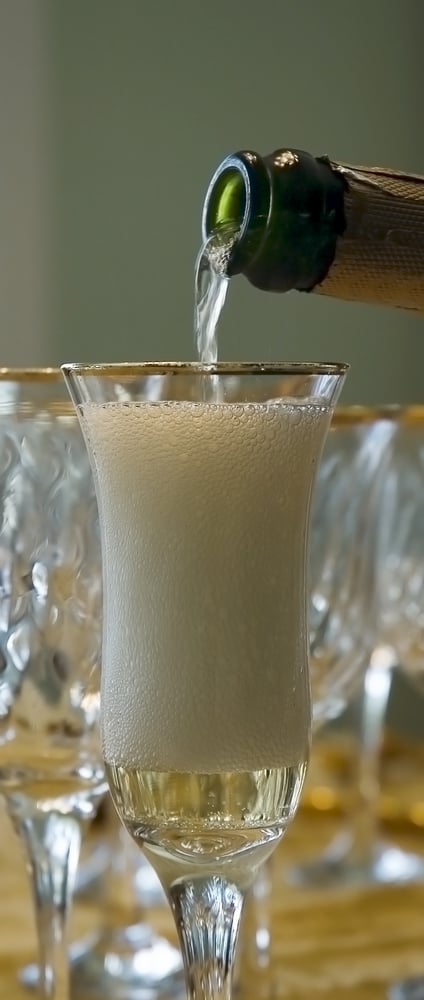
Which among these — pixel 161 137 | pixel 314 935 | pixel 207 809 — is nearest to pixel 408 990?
pixel 314 935

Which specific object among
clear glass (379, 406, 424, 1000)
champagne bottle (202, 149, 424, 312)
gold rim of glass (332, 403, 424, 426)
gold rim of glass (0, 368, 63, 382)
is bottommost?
clear glass (379, 406, 424, 1000)

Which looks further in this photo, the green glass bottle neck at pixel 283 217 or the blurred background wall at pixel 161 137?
the blurred background wall at pixel 161 137

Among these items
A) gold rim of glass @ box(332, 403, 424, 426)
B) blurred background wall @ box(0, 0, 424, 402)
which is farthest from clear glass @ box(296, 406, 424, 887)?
blurred background wall @ box(0, 0, 424, 402)

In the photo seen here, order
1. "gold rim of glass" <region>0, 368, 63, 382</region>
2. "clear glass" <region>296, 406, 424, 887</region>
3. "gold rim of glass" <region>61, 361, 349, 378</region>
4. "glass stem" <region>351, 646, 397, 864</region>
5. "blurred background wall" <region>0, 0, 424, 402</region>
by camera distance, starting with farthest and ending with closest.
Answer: "blurred background wall" <region>0, 0, 424, 402</region>
"glass stem" <region>351, 646, 397, 864</region>
"clear glass" <region>296, 406, 424, 887</region>
"gold rim of glass" <region>0, 368, 63, 382</region>
"gold rim of glass" <region>61, 361, 349, 378</region>

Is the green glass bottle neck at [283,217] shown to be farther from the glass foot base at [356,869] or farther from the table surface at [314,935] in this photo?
the glass foot base at [356,869]

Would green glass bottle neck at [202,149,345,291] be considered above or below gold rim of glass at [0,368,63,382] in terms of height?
above

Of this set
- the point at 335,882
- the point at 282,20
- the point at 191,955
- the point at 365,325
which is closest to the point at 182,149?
the point at 282,20

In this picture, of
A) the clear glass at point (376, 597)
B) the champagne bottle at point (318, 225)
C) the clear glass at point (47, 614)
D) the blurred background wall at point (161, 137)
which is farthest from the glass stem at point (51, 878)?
the blurred background wall at point (161, 137)

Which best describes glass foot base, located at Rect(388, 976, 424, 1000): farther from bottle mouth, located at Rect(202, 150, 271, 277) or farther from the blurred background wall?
the blurred background wall
